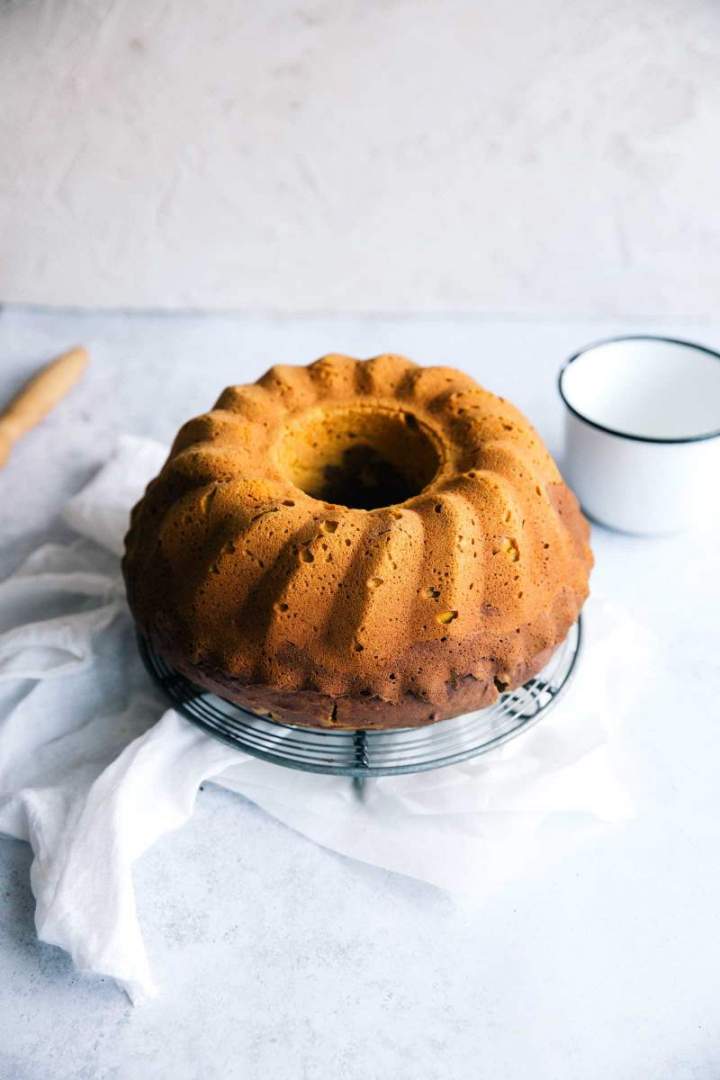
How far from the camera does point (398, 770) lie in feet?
3.86

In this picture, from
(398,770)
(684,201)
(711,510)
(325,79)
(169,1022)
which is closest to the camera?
(169,1022)

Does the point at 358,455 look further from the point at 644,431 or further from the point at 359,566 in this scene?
the point at 644,431

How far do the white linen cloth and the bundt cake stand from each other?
106 millimetres

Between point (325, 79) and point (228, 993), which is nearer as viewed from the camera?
point (228, 993)

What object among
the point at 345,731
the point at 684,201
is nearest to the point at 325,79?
the point at 684,201

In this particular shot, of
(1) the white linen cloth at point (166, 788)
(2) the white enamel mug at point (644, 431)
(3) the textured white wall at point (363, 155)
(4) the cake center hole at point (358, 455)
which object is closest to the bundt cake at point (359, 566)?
(4) the cake center hole at point (358, 455)

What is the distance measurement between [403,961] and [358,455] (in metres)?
0.61

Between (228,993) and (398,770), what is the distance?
281mm

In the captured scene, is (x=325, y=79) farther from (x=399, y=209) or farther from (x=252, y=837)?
(x=252, y=837)

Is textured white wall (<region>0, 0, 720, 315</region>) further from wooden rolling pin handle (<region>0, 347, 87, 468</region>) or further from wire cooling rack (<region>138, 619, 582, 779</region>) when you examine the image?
wire cooling rack (<region>138, 619, 582, 779</region>)

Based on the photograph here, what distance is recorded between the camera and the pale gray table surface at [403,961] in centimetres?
102

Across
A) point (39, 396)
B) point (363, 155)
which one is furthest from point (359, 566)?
point (363, 155)

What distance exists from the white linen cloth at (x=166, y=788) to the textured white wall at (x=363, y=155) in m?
0.99

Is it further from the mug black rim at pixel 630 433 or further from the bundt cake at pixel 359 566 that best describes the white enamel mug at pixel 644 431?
the bundt cake at pixel 359 566
